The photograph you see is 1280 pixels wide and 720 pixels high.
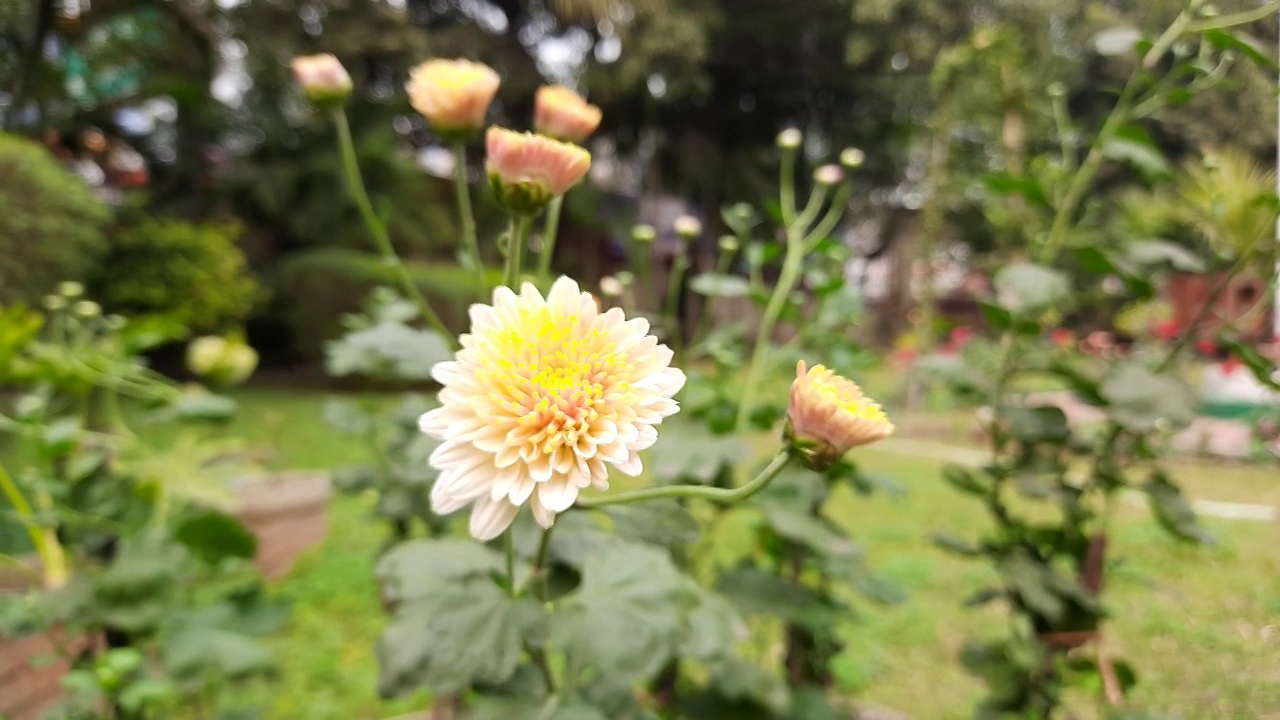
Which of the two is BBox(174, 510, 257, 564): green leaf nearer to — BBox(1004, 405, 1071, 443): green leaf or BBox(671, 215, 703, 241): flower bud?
BBox(671, 215, 703, 241): flower bud

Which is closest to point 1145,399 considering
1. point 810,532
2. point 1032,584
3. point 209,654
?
point 1032,584

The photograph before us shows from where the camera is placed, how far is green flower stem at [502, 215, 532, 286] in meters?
0.47

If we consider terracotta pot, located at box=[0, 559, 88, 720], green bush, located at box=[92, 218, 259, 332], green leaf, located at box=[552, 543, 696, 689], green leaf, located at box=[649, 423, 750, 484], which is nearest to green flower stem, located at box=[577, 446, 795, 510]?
green leaf, located at box=[552, 543, 696, 689]

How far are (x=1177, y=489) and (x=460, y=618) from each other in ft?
2.30

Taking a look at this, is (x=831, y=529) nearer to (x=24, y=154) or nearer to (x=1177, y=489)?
(x=1177, y=489)

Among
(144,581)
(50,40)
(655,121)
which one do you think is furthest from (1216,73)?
(655,121)

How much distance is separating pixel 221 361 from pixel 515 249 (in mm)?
879

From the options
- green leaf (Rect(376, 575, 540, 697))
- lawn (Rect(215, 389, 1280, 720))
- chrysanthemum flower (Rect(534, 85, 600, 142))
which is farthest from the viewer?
lawn (Rect(215, 389, 1280, 720))

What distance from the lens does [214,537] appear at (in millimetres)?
876

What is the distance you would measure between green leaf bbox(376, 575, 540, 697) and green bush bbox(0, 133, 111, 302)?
98 cm

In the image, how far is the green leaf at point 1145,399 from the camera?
0.67 metres

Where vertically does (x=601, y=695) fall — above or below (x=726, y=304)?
below

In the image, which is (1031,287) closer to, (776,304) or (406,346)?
(776,304)

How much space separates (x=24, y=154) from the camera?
4.02 ft
